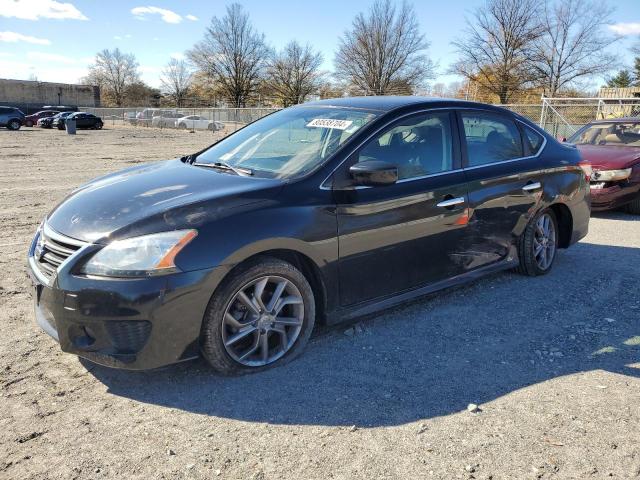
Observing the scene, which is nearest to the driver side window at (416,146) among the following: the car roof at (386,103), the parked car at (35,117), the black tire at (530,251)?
the car roof at (386,103)

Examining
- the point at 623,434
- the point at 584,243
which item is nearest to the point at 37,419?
the point at 623,434

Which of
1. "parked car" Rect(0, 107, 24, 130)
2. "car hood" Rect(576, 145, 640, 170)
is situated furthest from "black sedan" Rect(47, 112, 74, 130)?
"car hood" Rect(576, 145, 640, 170)

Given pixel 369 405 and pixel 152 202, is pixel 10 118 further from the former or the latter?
pixel 369 405

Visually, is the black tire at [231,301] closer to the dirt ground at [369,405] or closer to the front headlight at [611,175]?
the dirt ground at [369,405]

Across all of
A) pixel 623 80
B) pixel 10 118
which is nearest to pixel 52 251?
pixel 10 118

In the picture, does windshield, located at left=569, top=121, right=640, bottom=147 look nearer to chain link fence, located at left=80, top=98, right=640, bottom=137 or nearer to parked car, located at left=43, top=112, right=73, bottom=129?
chain link fence, located at left=80, top=98, right=640, bottom=137

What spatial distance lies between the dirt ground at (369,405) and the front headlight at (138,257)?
0.77 m

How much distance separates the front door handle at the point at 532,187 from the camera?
499 cm

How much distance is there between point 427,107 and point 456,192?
74 cm

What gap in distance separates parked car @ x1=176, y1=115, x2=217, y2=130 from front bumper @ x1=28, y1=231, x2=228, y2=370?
42415mm

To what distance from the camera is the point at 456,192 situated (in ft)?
14.2

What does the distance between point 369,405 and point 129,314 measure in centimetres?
144

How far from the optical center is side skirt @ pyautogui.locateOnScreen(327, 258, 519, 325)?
12.2ft

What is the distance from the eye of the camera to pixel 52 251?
3.23m
